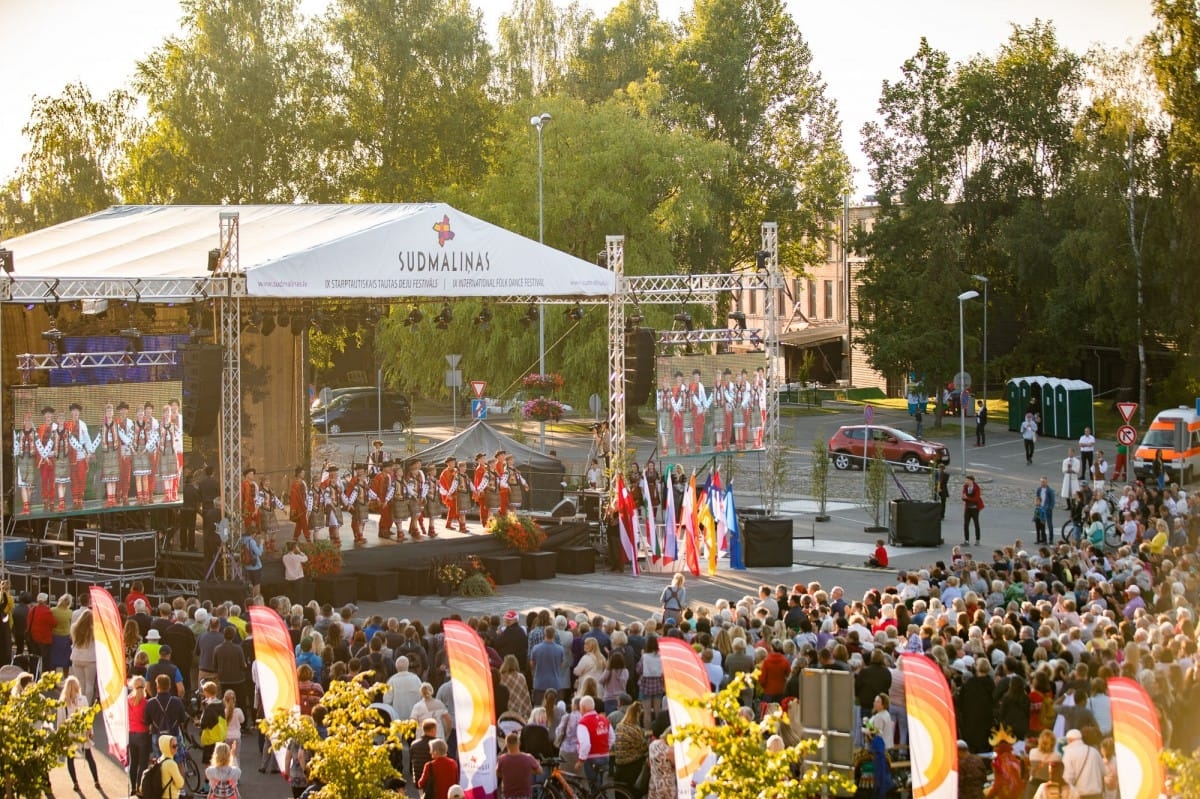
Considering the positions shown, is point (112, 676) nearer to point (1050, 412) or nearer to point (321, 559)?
point (321, 559)

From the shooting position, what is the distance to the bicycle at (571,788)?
12391 millimetres

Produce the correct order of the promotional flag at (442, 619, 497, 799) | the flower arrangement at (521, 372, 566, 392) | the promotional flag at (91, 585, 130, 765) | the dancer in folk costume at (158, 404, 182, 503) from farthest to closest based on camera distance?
the flower arrangement at (521, 372, 566, 392) < the dancer in folk costume at (158, 404, 182, 503) < the promotional flag at (91, 585, 130, 765) < the promotional flag at (442, 619, 497, 799)

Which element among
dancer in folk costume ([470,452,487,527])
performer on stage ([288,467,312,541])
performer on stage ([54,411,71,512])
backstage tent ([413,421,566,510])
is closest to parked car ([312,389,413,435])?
backstage tent ([413,421,566,510])

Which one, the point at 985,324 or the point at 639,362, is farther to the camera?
the point at 985,324

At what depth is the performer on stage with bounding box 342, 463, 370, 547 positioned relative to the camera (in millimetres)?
24391

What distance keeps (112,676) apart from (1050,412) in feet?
123

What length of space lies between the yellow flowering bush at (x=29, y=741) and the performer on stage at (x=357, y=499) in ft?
45.0

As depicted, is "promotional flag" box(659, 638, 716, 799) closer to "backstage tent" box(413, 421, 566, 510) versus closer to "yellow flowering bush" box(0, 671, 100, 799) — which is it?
"yellow flowering bush" box(0, 671, 100, 799)

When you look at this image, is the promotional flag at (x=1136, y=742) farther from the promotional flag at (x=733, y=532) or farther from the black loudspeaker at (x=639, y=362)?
the black loudspeaker at (x=639, y=362)

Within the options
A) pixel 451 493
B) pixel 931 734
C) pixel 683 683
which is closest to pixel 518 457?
pixel 451 493

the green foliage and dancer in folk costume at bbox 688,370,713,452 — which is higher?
dancer in folk costume at bbox 688,370,713,452

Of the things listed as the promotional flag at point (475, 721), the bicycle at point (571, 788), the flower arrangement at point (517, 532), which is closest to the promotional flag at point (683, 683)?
the bicycle at point (571, 788)

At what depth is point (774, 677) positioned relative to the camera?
14.0 meters

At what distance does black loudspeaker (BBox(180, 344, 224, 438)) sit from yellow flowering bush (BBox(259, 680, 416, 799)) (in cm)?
1157
